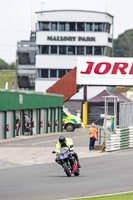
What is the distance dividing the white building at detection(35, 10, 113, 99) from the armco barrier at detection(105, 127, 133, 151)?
6053cm

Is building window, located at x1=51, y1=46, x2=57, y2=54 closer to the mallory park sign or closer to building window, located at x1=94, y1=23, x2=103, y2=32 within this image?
the mallory park sign

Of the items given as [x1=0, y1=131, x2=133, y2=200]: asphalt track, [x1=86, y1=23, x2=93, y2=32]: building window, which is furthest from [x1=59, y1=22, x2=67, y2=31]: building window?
[x1=0, y1=131, x2=133, y2=200]: asphalt track

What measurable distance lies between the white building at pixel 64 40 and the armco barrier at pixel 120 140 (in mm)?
60526

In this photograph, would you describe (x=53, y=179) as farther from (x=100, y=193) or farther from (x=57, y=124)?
(x=57, y=124)

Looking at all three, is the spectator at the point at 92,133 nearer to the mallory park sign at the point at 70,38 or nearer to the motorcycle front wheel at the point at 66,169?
the motorcycle front wheel at the point at 66,169

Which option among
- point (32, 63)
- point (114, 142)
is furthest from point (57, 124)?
point (32, 63)

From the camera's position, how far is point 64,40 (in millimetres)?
98750

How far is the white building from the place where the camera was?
97.9m

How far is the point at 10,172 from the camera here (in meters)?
25.4

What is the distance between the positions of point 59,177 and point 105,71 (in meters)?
43.0

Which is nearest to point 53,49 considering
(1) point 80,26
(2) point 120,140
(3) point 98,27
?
(1) point 80,26

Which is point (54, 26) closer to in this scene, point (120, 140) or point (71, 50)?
point (71, 50)

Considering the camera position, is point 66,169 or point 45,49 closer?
point 66,169

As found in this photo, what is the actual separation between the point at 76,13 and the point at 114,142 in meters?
63.9
